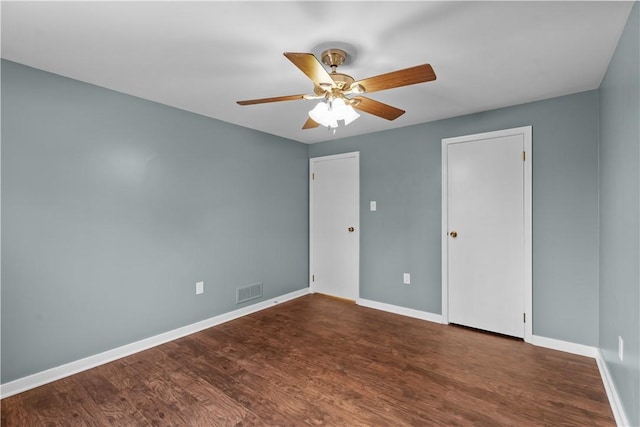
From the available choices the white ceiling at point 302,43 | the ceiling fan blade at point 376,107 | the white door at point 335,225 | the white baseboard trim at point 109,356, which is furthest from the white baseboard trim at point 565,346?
the white baseboard trim at point 109,356

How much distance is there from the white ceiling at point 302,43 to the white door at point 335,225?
1604 millimetres

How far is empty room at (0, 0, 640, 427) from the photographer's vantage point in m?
1.75

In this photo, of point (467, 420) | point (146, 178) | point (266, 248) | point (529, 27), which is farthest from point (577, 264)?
point (146, 178)

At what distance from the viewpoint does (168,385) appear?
223 centimetres

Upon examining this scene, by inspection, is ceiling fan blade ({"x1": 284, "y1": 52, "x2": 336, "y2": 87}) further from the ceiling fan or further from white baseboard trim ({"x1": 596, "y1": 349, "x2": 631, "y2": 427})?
white baseboard trim ({"x1": 596, "y1": 349, "x2": 631, "y2": 427})

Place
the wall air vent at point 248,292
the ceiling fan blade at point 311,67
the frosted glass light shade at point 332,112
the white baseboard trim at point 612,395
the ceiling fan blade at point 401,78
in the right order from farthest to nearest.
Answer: the wall air vent at point 248,292 < the frosted glass light shade at point 332,112 < the white baseboard trim at point 612,395 < the ceiling fan blade at point 401,78 < the ceiling fan blade at point 311,67

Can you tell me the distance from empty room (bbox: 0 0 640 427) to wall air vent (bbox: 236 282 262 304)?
0.09 ft

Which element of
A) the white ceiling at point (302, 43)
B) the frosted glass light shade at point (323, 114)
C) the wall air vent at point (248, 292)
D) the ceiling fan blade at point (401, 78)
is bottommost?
the wall air vent at point (248, 292)

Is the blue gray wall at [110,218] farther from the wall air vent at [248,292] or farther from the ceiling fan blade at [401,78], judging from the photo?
the ceiling fan blade at [401,78]

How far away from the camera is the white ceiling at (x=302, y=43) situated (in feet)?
5.21

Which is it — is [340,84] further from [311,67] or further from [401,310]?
[401,310]

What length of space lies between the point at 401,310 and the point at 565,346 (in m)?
1.53

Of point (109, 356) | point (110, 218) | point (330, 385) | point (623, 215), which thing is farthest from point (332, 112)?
point (109, 356)

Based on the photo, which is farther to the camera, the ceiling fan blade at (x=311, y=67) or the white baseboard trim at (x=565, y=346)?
the white baseboard trim at (x=565, y=346)
